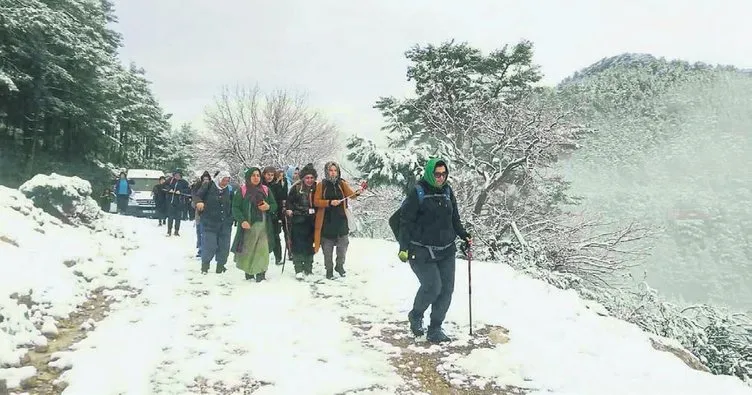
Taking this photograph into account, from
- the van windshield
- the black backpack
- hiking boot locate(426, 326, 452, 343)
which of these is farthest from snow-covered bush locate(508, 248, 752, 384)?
the van windshield

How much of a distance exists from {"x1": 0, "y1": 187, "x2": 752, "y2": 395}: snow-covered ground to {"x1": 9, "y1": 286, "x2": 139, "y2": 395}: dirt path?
0.30 ft

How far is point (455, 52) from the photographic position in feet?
77.0

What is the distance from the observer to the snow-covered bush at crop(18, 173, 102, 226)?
36.0 feet

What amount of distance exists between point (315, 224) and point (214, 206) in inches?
81.9

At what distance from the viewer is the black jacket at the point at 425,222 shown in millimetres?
5250

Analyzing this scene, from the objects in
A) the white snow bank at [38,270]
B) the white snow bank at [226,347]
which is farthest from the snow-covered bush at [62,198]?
the white snow bank at [226,347]

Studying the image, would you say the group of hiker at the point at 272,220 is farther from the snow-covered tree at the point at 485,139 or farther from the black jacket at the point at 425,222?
the snow-covered tree at the point at 485,139

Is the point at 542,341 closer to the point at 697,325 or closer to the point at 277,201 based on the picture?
the point at 277,201

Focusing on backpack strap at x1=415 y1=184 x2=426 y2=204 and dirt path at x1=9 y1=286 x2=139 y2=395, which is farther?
backpack strap at x1=415 y1=184 x2=426 y2=204

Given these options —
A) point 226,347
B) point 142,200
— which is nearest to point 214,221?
point 226,347

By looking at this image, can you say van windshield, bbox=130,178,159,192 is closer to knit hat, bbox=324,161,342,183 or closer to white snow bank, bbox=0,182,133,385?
white snow bank, bbox=0,182,133,385

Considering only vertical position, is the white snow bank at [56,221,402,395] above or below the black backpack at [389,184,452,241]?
below

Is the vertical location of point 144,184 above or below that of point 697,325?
above

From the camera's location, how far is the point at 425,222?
529 centimetres
